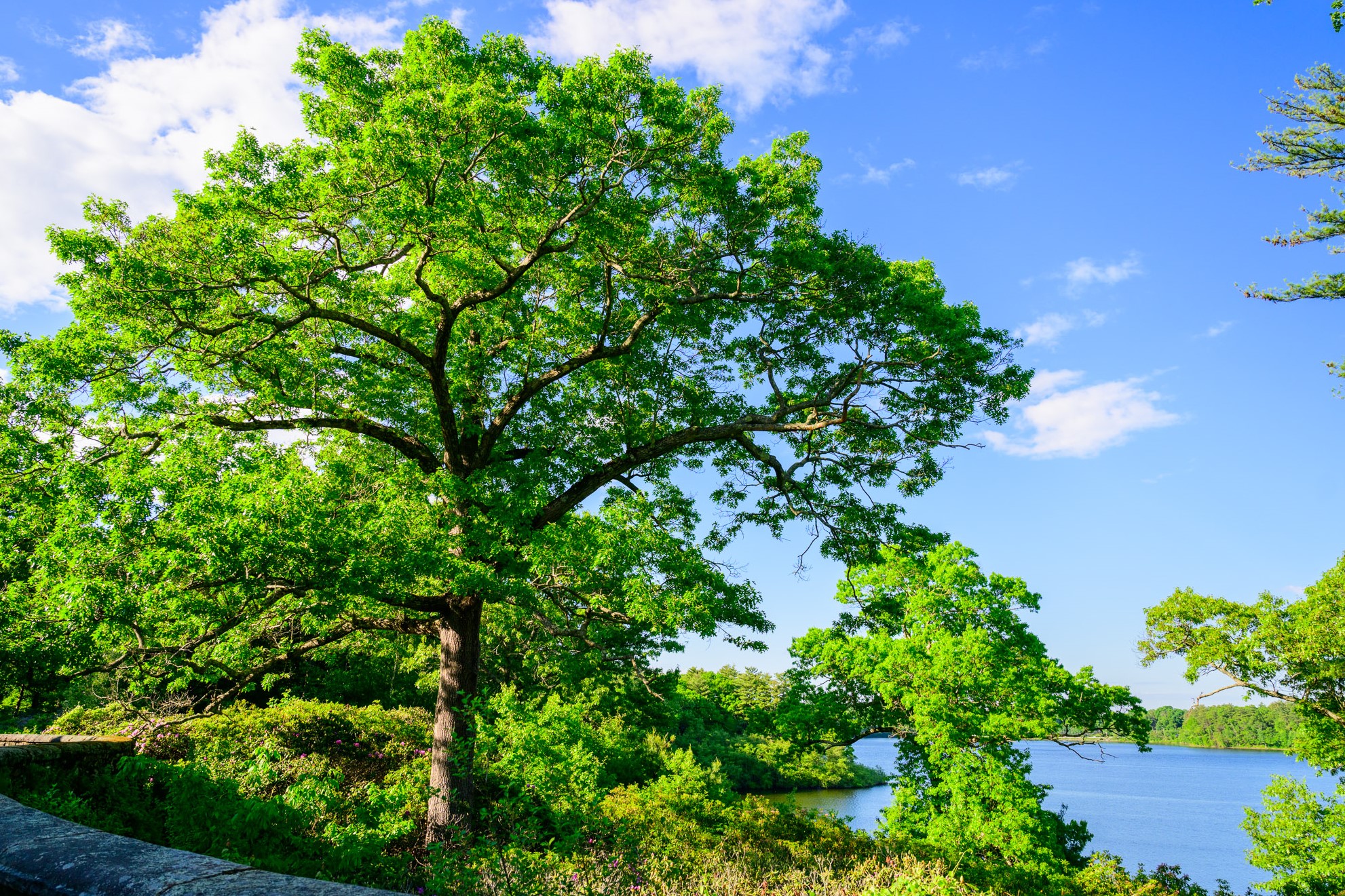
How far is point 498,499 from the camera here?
1060cm

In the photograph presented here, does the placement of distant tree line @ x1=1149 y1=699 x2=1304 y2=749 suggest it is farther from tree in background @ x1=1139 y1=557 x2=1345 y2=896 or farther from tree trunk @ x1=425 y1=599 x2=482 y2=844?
tree trunk @ x1=425 y1=599 x2=482 y2=844

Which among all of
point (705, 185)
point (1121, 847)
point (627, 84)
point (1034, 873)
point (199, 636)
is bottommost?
point (1121, 847)

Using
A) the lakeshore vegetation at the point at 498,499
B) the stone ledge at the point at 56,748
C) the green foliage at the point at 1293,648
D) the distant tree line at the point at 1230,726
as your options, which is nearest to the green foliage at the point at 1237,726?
the distant tree line at the point at 1230,726

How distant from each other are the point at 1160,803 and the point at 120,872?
64.4 metres

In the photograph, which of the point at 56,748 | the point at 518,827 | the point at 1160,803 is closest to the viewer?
the point at 56,748

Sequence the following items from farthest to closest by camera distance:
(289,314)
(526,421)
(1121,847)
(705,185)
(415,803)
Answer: (1121,847), (526,421), (415,803), (289,314), (705,185)

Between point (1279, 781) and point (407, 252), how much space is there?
83.1 feet

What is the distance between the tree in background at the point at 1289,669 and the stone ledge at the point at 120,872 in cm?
2518

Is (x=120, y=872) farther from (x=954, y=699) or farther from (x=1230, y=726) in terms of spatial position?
(x=1230, y=726)

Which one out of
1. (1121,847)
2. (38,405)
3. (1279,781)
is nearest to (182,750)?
(38,405)

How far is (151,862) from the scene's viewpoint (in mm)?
2441

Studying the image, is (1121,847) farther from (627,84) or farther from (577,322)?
(627,84)

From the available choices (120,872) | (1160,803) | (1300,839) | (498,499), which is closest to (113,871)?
(120,872)

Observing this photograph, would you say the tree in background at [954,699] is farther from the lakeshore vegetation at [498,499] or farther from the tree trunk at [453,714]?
the tree trunk at [453,714]
